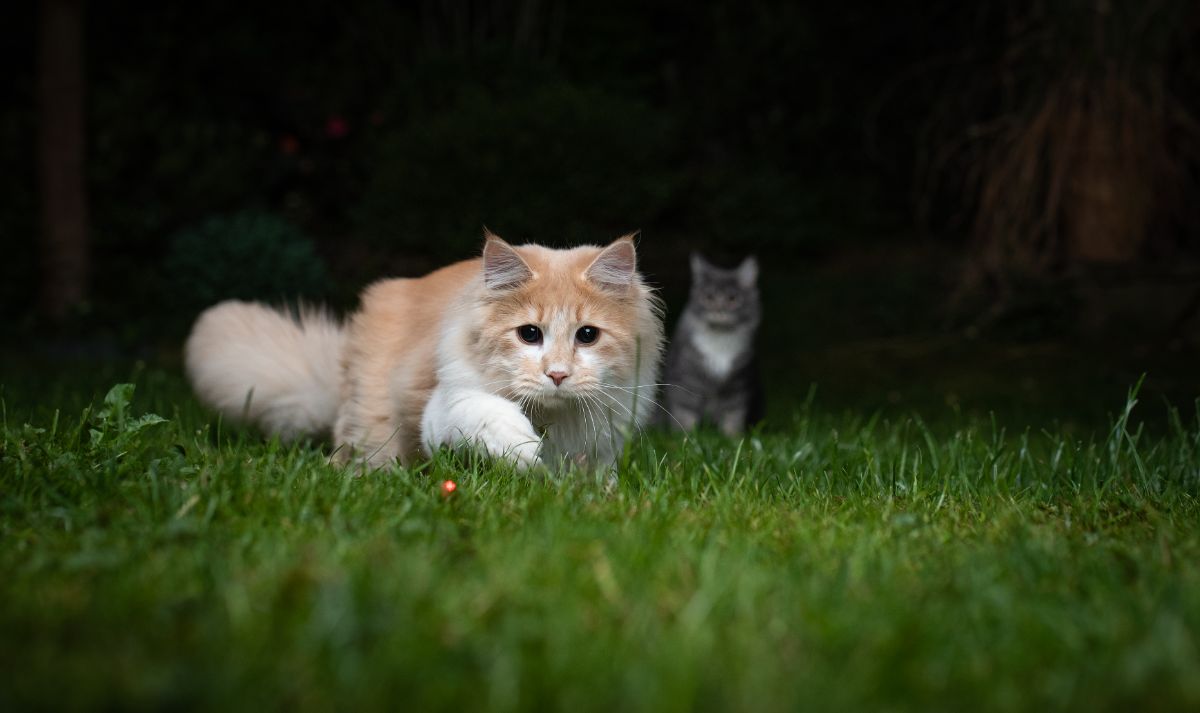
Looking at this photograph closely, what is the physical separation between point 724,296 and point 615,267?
2.25 m

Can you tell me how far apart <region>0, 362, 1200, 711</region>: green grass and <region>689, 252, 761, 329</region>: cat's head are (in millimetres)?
2478

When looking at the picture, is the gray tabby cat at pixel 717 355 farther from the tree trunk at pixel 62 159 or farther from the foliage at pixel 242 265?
the tree trunk at pixel 62 159

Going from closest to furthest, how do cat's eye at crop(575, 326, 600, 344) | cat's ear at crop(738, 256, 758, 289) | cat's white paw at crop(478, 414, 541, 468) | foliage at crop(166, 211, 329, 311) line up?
cat's white paw at crop(478, 414, 541, 468) → cat's eye at crop(575, 326, 600, 344) → cat's ear at crop(738, 256, 758, 289) → foliage at crop(166, 211, 329, 311)

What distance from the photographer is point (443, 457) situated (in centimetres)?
250

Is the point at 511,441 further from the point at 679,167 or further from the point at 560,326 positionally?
the point at 679,167

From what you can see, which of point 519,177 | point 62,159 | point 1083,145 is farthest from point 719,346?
point 62,159

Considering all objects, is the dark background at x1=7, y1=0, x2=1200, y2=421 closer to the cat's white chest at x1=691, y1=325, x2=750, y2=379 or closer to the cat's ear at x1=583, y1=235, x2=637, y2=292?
the cat's white chest at x1=691, y1=325, x2=750, y2=379

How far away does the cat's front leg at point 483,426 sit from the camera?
2422mm

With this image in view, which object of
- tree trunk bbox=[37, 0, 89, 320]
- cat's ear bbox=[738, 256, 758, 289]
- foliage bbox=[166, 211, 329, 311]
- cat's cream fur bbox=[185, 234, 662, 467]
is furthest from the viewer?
foliage bbox=[166, 211, 329, 311]

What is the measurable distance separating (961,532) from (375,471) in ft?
4.38

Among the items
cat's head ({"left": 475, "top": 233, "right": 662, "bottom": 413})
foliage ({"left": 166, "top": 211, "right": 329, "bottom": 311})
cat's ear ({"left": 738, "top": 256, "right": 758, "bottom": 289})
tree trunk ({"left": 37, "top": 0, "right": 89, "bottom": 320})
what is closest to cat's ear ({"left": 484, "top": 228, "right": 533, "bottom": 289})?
cat's head ({"left": 475, "top": 233, "right": 662, "bottom": 413})

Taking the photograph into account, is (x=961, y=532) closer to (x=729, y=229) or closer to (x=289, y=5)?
(x=729, y=229)

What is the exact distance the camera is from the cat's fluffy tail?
3.33 meters

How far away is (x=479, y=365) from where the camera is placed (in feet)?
8.86
